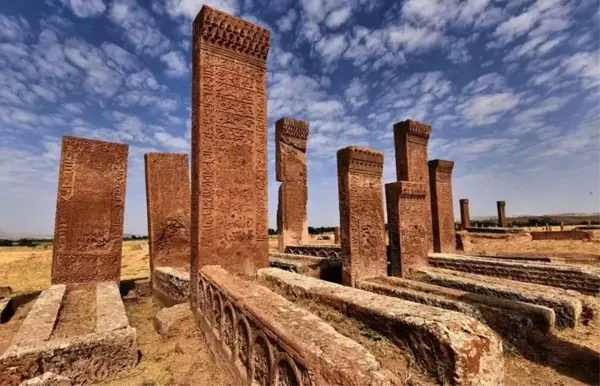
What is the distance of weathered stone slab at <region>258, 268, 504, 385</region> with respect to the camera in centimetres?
198

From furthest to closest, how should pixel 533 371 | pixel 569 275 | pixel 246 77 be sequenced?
pixel 569 275 < pixel 246 77 < pixel 533 371

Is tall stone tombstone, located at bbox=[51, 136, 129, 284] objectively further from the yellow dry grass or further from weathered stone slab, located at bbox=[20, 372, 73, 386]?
weathered stone slab, located at bbox=[20, 372, 73, 386]

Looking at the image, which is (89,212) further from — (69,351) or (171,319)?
(69,351)

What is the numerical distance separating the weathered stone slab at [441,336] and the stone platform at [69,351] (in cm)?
238

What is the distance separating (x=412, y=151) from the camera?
10.1 metres

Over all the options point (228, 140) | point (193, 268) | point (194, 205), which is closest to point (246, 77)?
point (228, 140)

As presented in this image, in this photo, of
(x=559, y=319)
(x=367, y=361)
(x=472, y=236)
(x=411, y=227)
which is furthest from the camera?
(x=472, y=236)

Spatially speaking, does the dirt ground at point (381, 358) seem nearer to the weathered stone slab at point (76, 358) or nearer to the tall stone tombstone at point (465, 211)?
the weathered stone slab at point (76, 358)

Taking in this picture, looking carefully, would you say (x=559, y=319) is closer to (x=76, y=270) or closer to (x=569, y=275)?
(x=569, y=275)

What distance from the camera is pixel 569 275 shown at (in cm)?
571

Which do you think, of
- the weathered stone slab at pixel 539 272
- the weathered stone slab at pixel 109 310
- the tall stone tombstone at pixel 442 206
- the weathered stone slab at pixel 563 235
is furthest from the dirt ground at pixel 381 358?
the weathered stone slab at pixel 563 235

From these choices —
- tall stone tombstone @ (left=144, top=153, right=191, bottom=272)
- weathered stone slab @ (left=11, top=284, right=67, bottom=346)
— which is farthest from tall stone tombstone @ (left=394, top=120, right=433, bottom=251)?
weathered stone slab @ (left=11, top=284, right=67, bottom=346)

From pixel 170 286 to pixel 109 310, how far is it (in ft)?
5.98

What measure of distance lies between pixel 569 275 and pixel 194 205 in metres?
6.27
